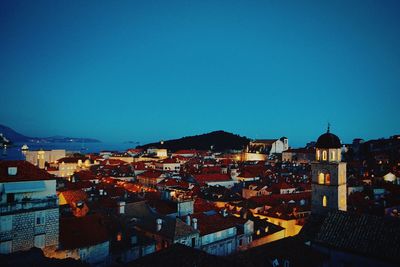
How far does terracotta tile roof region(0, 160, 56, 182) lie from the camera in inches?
898

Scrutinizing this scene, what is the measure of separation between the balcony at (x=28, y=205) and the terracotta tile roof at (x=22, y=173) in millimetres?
1543

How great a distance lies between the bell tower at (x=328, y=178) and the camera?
1204 inches

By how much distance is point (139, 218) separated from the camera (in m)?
34.9

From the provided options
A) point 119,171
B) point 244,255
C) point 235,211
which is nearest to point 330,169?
point 244,255

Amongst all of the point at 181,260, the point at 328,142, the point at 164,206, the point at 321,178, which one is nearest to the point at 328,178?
the point at 321,178

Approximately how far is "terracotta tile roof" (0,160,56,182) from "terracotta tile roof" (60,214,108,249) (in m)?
4.09

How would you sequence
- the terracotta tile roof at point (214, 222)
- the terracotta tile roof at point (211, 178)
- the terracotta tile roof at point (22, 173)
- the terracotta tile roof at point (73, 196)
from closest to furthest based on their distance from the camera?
the terracotta tile roof at point (22, 173) < the terracotta tile roof at point (214, 222) < the terracotta tile roof at point (73, 196) < the terracotta tile roof at point (211, 178)

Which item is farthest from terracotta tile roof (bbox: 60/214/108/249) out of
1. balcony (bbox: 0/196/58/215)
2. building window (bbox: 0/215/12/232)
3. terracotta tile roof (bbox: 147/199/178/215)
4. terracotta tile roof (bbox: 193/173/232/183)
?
terracotta tile roof (bbox: 193/173/232/183)

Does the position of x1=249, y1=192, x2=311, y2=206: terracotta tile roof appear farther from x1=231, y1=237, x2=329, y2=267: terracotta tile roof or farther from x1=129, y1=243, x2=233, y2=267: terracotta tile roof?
x1=129, y1=243, x2=233, y2=267: terracotta tile roof

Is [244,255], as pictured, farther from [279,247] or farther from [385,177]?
[385,177]

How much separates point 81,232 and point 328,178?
2098 centimetres

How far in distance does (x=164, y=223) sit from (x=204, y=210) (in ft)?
36.0

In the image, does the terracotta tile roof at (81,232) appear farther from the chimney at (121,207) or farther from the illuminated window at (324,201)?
the illuminated window at (324,201)

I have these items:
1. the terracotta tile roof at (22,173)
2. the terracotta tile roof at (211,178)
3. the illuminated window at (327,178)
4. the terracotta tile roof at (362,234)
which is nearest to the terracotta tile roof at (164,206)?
the terracotta tile roof at (22,173)
